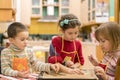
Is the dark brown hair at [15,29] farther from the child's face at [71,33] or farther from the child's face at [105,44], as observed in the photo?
the child's face at [105,44]

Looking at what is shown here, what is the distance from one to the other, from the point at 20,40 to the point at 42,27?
5421mm

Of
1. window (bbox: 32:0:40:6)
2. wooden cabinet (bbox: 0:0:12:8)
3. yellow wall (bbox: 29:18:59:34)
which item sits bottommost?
yellow wall (bbox: 29:18:59:34)

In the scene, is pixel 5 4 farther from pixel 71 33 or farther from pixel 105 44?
pixel 105 44

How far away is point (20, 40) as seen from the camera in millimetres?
1788

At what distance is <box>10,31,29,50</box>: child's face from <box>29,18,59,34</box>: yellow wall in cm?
521

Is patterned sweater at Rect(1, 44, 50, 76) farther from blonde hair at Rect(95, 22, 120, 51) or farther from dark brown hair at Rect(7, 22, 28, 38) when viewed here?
blonde hair at Rect(95, 22, 120, 51)

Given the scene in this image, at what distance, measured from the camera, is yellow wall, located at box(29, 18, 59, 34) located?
706cm

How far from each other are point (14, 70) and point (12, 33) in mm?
301

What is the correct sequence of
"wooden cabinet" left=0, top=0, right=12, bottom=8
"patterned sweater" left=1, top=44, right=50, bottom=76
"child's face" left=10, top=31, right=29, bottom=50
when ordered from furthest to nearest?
"wooden cabinet" left=0, top=0, right=12, bottom=8
"child's face" left=10, top=31, right=29, bottom=50
"patterned sweater" left=1, top=44, right=50, bottom=76

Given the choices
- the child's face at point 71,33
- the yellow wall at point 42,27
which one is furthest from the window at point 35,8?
the child's face at point 71,33

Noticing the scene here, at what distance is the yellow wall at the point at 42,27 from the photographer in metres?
7.06

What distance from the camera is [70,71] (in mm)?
1337

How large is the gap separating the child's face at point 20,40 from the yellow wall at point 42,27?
5.21 m

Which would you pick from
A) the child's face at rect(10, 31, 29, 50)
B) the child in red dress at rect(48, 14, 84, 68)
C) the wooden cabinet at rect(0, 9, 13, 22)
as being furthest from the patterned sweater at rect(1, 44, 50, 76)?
the wooden cabinet at rect(0, 9, 13, 22)
